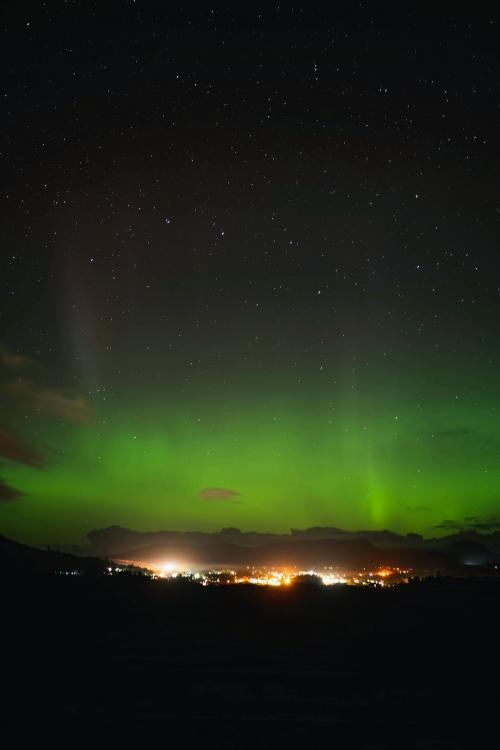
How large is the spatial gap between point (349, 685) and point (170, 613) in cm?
3372

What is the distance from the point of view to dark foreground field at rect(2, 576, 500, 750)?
697 inches

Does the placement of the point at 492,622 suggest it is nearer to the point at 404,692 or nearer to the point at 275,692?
the point at 404,692

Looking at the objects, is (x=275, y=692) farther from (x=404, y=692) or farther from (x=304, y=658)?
(x=304, y=658)

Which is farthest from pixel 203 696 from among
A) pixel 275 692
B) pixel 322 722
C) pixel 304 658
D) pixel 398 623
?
pixel 398 623

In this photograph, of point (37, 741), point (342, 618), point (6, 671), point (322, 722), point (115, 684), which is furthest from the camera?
point (342, 618)

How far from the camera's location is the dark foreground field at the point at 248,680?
1770cm

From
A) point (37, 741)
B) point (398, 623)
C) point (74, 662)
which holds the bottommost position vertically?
point (37, 741)

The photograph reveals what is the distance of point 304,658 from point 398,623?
885 inches

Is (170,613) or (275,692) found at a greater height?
(170,613)

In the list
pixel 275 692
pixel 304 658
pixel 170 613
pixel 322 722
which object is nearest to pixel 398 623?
pixel 170 613

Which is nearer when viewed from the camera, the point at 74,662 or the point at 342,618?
the point at 74,662

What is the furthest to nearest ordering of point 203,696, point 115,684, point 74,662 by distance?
point 74,662 < point 115,684 < point 203,696

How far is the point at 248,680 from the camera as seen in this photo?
81.1 feet

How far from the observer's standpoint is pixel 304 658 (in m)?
31.4
